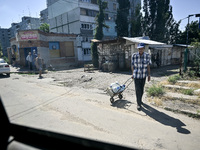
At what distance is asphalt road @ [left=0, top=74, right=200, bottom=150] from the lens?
2.75 m

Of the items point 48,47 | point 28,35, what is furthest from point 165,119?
point 48,47

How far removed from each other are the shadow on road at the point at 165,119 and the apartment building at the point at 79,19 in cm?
2187

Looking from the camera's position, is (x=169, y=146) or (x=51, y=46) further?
(x=51, y=46)

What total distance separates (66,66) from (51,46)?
4.00 meters

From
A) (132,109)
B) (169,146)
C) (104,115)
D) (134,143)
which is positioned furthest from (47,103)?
(169,146)

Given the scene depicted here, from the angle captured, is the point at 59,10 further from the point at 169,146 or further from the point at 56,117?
the point at 169,146

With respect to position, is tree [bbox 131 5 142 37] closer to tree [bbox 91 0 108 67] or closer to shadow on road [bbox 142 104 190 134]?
tree [bbox 91 0 108 67]

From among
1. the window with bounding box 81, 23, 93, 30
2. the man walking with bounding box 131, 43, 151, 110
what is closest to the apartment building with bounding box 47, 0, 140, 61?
the window with bounding box 81, 23, 93, 30

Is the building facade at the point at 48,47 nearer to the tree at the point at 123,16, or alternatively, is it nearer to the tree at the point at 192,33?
the tree at the point at 123,16

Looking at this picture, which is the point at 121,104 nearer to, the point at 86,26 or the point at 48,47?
the point at 48,47

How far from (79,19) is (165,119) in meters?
26.3

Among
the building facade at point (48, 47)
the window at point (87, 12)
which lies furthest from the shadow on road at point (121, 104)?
the window at point (87, 12)

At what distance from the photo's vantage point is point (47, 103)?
4.98 m

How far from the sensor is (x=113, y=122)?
3500mm
